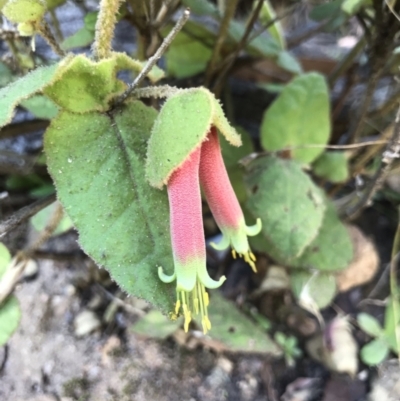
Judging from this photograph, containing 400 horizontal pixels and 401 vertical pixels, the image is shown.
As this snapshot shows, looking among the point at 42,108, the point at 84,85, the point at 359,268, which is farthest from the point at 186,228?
the point at 359,268

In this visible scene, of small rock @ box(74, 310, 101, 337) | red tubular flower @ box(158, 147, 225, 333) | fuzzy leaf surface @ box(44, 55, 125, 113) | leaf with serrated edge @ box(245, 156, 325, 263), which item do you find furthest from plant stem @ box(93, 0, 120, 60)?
small rock @ box(74, 310, 101, 337)

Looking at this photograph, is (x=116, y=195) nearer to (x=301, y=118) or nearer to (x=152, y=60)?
(x=152, y=60)

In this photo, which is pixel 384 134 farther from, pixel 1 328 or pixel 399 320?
pixel 1 328

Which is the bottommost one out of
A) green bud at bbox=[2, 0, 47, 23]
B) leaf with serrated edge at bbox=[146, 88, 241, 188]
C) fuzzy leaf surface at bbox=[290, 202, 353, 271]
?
fuzzy leaf surface at bbox=[290, 202, 353, 271]

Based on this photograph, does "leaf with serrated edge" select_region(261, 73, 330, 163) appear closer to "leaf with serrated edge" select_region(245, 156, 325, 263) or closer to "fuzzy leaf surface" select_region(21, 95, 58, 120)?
"leaf with serrated edge" select_region(245, 156, 325, 263)

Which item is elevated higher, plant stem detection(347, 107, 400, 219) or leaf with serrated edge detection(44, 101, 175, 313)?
leaf with serrated edge detection(44, 101, 175, 313)

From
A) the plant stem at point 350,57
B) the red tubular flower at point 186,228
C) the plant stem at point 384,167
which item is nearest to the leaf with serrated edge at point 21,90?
the red tubular flower at point 186,228

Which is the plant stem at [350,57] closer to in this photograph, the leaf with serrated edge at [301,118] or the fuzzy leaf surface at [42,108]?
the leaf with serrated edge at [301,118]
